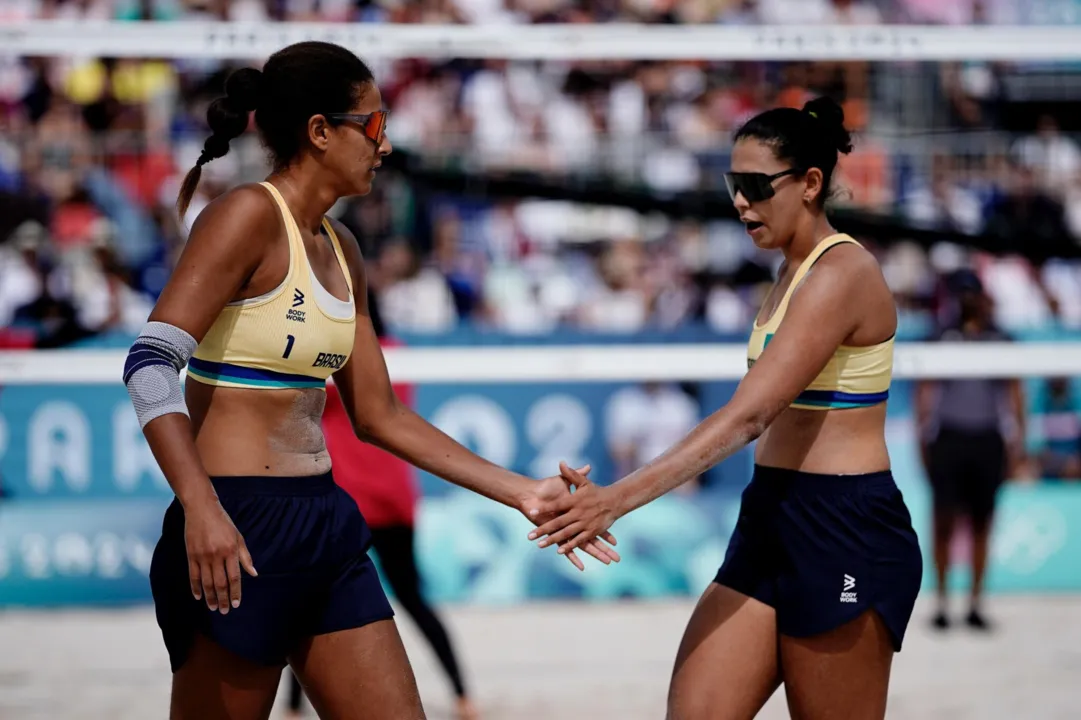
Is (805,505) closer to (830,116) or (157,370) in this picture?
(830,116)

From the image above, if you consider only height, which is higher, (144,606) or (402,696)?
(402,696)

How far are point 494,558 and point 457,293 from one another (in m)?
1.74

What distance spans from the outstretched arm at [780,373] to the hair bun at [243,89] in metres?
1.24

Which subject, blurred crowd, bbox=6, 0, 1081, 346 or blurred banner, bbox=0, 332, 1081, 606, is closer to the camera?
blurred banner, bbox=0, 332, 1081, 606

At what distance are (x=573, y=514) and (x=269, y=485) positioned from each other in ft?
2.76

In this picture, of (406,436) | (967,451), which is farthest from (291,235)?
(967,451)

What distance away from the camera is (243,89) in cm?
281

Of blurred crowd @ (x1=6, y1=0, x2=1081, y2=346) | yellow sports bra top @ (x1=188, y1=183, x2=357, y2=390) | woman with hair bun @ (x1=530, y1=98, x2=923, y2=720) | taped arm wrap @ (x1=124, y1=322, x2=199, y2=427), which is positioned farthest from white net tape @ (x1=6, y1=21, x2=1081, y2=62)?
blurred crowd @ (x1=6, y1=0, x2=1081, y2=346)

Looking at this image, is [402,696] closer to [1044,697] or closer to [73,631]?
[1044,697]

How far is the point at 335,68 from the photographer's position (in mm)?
2855

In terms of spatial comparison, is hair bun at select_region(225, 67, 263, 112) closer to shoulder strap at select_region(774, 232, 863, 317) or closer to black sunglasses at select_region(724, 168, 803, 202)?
black sunglasses at select_region(724, 168, 803, 202)

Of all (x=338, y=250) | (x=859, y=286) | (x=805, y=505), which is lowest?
(x=805, y=505)

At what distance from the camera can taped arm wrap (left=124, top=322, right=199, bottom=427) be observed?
8.29 feet

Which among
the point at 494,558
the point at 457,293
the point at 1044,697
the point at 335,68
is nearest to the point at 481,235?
the point at 457,293
